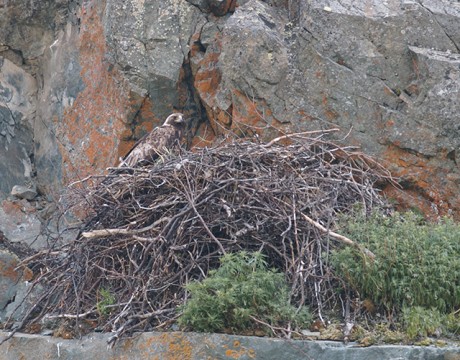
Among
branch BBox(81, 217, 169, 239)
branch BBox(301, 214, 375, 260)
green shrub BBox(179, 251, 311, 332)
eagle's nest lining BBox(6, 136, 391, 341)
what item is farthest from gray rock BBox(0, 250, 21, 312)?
branch BBox(301, 214, 375, 260)

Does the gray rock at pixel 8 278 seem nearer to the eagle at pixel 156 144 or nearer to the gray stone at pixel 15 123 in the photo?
the eagle at pixel 156 144

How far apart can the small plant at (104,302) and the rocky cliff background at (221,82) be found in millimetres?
2453

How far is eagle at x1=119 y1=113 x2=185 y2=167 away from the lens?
11203 millimetres

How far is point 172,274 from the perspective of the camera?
934 cm

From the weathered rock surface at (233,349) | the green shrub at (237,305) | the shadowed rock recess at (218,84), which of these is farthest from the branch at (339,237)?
the shadowed rock recess at (218,84)

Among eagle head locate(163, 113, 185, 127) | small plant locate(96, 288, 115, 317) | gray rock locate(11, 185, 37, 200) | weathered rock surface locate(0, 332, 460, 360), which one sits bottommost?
gray rock locate(11, 185, 37, 200)

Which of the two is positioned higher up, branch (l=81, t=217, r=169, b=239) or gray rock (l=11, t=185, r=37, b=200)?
branch (l=81, t=217, r=169, b=239)

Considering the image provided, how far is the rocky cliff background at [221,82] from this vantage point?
10891 mm

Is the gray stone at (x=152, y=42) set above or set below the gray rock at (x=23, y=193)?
above

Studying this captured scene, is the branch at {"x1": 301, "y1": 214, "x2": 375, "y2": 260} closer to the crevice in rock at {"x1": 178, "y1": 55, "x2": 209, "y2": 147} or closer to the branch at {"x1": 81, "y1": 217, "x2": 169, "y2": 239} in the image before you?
the branch at {"x1": 81, "y1": 217, "x2": 169, "y2": 239}

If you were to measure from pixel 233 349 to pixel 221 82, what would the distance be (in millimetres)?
4030

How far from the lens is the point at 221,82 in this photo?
11.6 m

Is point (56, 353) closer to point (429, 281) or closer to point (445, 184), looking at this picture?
point (429, 281)

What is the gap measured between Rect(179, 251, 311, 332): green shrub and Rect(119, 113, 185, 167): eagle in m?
2.78
